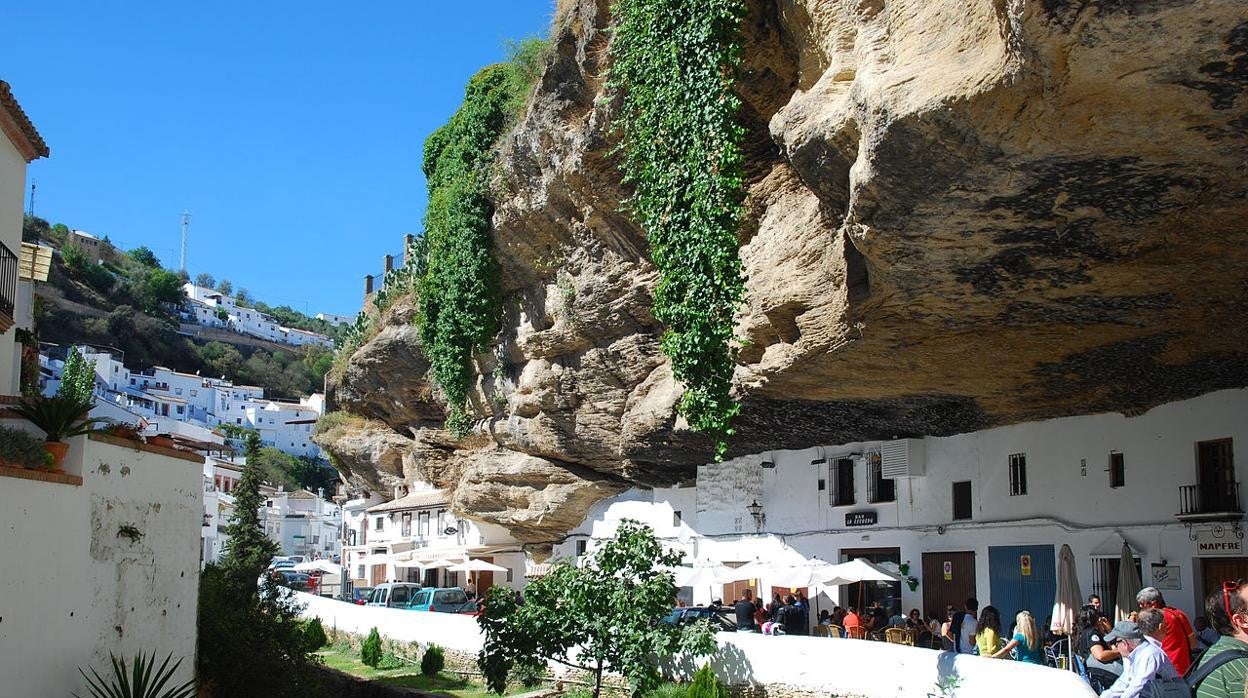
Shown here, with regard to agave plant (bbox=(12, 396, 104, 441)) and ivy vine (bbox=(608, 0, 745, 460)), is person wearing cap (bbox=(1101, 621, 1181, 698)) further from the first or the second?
agave plant (bbox=(12, 396, 104, 441))

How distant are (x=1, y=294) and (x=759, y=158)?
11151 mm

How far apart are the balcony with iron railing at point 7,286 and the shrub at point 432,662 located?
11.4 metres

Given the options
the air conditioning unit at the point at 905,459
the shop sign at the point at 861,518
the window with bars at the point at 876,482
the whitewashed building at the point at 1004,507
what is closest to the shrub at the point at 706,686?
the whitewashed building at the point at 1004,507

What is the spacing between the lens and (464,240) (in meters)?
25.2

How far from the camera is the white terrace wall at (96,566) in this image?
10.3 metres

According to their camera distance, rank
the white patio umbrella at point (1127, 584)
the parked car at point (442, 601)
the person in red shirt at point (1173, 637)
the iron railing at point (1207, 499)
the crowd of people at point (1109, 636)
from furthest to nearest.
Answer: the parked car at point (442, 601)
the white patio umbrella at point (1127, 584)
the iron railing at point (1207, 499)
the person in red shirt at point (1173, 637)
the crowd of people at point (1109, 636)

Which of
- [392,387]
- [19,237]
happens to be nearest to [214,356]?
[392,387]

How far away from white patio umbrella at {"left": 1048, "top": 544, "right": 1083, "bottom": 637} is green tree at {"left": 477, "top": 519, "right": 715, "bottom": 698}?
535 cm

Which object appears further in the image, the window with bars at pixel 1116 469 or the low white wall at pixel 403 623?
the low white wall at pixel 403 623

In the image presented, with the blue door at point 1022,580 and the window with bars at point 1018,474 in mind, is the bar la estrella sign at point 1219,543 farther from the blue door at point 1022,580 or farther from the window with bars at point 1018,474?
the window with bars at point 1018,474

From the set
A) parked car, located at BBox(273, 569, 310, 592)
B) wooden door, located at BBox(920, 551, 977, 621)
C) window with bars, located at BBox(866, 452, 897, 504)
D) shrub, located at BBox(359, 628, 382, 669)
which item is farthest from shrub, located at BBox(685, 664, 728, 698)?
parked car, located at BBox(273, 569, 310, 592)

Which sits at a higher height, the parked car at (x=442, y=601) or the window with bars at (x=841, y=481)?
the window with bars at (x=841, y=481)

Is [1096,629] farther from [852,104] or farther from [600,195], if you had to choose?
[600,195]

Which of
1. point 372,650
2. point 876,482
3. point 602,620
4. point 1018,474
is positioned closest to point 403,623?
point 372,650
